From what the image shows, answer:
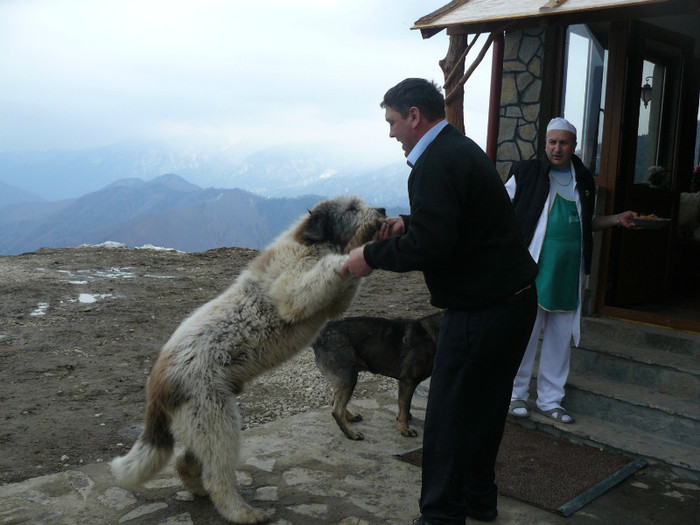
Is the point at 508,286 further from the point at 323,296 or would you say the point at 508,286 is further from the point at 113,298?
the point at 113,298

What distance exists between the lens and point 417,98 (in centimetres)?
291

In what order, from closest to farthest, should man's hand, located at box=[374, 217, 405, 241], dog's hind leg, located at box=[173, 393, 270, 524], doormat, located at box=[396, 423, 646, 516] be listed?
dog's hind leg, located at box=[173, 393, 270, 524] → man's hand, located at box=[374, 217, 405, 241] → doormat, located at box=[396, 423, 646, 516]

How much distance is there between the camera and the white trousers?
4812 mm

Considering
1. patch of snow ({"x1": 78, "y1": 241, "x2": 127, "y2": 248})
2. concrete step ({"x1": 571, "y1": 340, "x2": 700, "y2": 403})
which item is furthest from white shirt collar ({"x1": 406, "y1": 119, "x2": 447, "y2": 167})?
patch of snow ({"x1": 78, "y1": 241, "x2": 127, "y2": 248})

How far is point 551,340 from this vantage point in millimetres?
4859

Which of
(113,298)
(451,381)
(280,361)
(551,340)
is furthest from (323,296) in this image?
(113,298)

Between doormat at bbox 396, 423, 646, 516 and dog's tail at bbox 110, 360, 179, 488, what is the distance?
175cm

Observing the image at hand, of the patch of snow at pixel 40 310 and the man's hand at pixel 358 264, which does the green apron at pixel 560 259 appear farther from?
the patch of snow at pixel 40 310

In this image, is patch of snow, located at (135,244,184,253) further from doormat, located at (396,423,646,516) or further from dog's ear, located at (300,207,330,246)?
dog's ear, located at (300,207,330,246)

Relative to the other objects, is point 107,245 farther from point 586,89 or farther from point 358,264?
point 358,264

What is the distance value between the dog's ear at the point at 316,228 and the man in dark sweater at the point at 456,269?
42cm

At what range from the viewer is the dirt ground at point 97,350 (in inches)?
190

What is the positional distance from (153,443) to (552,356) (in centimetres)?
307

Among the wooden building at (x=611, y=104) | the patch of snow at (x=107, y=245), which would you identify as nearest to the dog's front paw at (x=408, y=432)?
the wooden building at (x=611, y=104)
